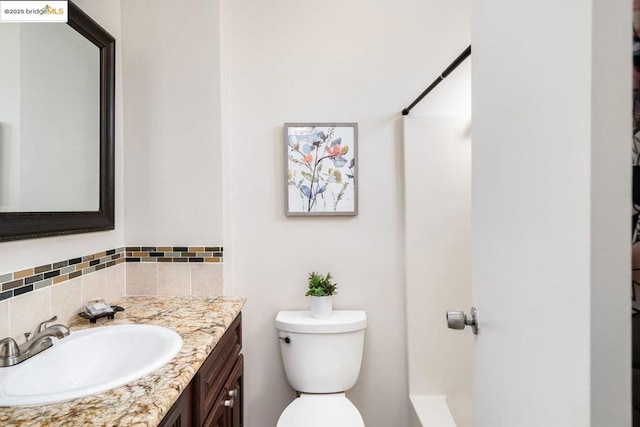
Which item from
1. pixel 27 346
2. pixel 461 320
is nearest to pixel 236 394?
pixel 27 346

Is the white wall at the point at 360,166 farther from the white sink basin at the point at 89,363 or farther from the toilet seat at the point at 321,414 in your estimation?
the white sink basin at the point at 89,363

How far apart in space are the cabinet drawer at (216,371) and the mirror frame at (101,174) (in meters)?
0.69

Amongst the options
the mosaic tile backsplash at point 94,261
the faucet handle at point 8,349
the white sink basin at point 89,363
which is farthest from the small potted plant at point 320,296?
the faucet handle at point 8,349

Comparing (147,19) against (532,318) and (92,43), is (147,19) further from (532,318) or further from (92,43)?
(532,318)

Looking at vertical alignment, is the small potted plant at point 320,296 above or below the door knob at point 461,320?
below

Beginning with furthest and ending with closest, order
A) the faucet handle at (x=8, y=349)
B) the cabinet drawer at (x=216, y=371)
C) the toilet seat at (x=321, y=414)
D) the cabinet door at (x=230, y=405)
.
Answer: the toilet seat at (x=321, y=414) < the cabinet door at (x=230, y=405) < the cabinet drawer at (x=216, y=371) < the faucet handle at (x=8, y=349)

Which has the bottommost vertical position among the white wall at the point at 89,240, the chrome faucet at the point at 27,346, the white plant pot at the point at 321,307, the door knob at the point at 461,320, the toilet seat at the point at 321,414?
the toilet seat at the point at 321,414

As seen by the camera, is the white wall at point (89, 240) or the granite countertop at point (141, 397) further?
the white wall at point (89, 240)

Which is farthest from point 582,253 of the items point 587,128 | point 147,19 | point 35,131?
point 147,19

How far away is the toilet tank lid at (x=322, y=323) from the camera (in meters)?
1.57

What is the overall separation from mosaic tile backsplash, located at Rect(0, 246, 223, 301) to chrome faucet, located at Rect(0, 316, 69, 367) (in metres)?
0.15

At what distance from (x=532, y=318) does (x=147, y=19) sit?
1.95m

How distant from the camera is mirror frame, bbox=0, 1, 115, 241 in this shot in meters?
1.08

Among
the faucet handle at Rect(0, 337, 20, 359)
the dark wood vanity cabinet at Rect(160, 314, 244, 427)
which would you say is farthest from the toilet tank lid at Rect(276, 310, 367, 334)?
the faucet handle at Rect(0, 337, 20, 359)
